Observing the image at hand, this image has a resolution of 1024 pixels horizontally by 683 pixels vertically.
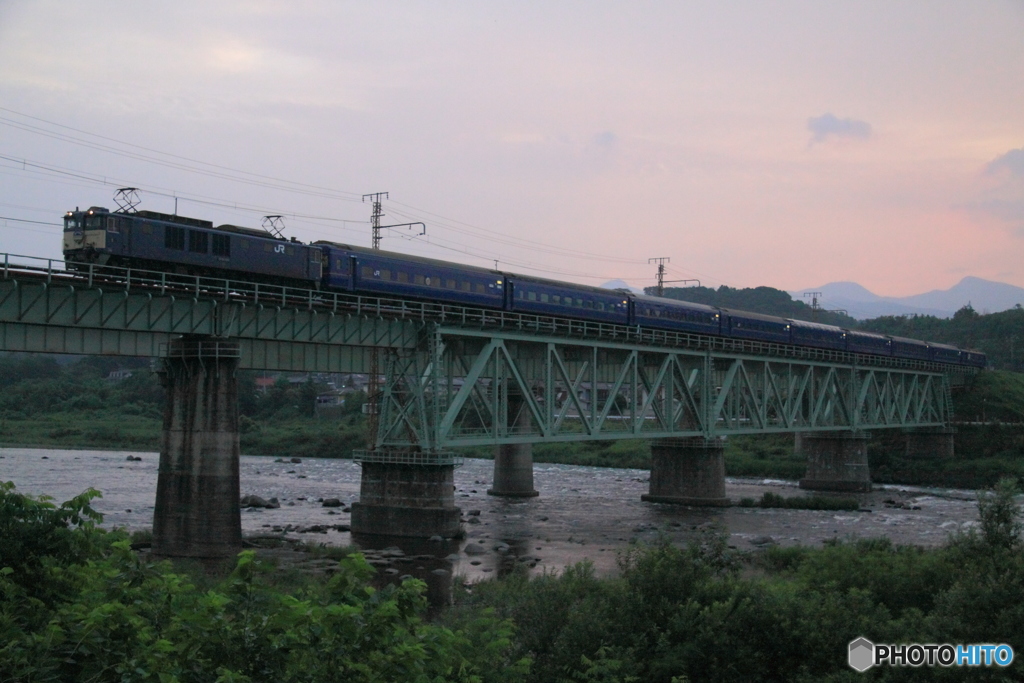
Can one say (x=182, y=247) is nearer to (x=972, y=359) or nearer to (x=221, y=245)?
(x=221, y=245)

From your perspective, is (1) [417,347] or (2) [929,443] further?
(2) [929,443]

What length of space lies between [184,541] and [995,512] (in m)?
26.6

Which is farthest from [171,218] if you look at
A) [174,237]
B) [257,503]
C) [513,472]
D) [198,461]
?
[513,472]

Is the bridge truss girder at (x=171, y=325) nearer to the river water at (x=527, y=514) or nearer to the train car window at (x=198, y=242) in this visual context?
the train car window at (x=198, y=242)

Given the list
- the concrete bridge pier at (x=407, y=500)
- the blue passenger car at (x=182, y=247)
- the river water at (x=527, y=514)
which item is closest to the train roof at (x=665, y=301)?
the river water at (x=527, y=514)

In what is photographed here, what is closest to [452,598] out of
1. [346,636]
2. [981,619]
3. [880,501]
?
[981,619]

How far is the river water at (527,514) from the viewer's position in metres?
45.0

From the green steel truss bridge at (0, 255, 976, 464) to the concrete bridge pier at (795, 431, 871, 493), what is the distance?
4225 millimetres

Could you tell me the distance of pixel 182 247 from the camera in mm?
37438

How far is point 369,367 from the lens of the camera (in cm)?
4753

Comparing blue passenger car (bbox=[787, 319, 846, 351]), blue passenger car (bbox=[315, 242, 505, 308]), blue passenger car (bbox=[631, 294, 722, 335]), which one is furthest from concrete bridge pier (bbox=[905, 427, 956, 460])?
blue passenger car (bbox=[315, 242, 505, 308])

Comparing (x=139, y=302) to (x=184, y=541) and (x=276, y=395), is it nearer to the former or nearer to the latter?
(x=184, y=541)

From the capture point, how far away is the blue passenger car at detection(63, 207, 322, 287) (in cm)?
3528

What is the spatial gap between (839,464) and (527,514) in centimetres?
3736
